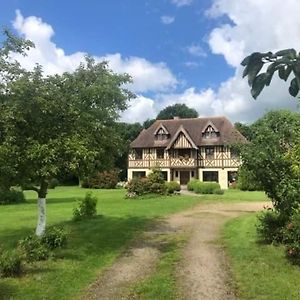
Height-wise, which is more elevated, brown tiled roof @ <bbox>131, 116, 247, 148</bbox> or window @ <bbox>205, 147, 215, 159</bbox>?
brown tiled roof @ <bbox>131, 116, 247, 148</bbox>

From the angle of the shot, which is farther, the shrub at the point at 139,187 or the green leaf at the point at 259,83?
the shrub at the point at 139,187

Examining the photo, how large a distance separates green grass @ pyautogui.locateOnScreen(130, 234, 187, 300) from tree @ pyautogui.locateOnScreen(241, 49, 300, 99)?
8895 mm

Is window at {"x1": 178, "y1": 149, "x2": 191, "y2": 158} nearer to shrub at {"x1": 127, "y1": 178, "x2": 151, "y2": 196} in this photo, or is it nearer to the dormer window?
the dormer window

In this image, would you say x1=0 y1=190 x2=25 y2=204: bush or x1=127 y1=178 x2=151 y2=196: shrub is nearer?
x1=0 y1=190 x2=25 y2=204: bush

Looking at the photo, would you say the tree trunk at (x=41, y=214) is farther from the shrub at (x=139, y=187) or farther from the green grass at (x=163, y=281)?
the shrub at (x=139, y=187)

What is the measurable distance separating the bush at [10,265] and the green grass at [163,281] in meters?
3.16

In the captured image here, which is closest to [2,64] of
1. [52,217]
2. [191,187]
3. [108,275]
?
[108,275]

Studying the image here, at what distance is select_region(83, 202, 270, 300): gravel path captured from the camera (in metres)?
10.9

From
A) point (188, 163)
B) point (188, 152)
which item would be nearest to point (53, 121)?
point (188, 163)

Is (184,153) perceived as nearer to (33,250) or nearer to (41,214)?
(41,214)

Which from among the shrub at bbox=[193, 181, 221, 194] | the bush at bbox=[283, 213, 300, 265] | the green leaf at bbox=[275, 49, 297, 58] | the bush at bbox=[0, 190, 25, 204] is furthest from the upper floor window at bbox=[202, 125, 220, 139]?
the green leaf at bbox=[275, 49, 297, 58]

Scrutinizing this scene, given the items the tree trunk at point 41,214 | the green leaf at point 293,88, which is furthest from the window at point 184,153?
the green leaf at point 293,88

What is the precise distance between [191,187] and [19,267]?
35.0m

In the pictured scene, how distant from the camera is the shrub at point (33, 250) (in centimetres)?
1389
